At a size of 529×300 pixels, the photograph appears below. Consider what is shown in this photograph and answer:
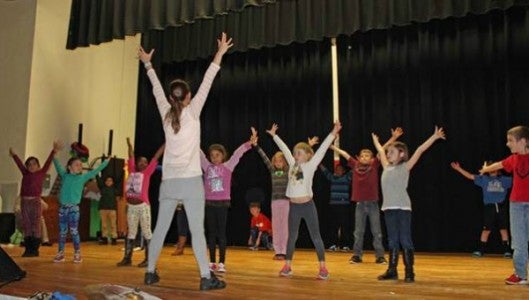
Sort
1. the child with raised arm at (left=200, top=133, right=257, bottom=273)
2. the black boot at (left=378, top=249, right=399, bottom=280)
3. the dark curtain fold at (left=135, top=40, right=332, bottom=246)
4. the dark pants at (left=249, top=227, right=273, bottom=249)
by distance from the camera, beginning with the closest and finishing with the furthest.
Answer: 1. the black boot at (left=378, top=249, right=399, bottom=280)
2. the child with raised arm at (left=200, top=133, right=257, bottom=273)
3. the dark pants at (left=249, top=227, right=273, bottom=249)
4. the dark curtain fold at (left=135, top=40, right=332, bottom=246)

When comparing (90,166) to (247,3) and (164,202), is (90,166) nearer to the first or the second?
(247,3)

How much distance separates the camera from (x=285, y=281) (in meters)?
4.08

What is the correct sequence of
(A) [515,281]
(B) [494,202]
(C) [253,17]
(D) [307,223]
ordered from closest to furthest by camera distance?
(A) [515,281], (D) [307,223], (B) [494,202], (C) [253,17]

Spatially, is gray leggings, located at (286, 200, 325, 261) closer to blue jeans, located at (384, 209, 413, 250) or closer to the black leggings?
blue jeans, located at (384, 209, 413, 250)

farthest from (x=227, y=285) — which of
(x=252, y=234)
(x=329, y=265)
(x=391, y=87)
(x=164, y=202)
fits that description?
(x=391, y=87)

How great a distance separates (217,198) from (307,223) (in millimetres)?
1164

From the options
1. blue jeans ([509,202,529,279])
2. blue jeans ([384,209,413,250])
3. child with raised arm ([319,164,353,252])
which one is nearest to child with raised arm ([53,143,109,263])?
blue jeans ([384,209,413,250])

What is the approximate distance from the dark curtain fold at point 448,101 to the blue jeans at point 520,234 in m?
3.62

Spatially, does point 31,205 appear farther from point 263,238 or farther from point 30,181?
point 263,238

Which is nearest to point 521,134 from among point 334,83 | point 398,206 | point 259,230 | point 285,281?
point 398,206

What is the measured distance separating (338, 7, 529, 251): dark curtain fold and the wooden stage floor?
180 cm

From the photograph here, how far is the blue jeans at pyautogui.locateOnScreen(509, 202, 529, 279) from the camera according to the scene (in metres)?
4.04

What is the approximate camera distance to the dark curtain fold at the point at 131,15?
715 cm

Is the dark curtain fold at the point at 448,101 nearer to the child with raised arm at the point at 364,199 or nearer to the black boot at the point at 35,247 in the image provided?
the child with raised arm at the point at 364,199
